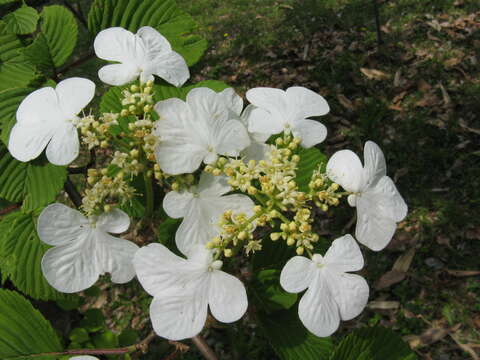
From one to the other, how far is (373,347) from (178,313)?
51cm

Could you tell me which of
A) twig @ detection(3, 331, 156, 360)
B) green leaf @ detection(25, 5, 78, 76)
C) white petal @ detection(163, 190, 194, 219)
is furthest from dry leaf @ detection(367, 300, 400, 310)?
green leaf @ detection(25, 5, 78, 76)

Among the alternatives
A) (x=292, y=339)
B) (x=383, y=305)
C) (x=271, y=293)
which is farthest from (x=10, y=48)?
(x=383, y=305)

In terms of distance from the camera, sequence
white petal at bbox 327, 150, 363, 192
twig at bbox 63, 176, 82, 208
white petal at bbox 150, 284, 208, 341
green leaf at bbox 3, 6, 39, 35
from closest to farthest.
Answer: white petal at bbox 150, 284, 208, 341 → white petal at bbox 327, 150, 363, 192 → green leaf at bbox 3, 6, 39, 35 → twig at bbox 63, 176, 82, 208

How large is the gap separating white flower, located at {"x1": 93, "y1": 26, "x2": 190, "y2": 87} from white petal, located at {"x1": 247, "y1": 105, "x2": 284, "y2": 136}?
Answer: 0.19 m

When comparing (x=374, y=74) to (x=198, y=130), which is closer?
(x=198, y=130)

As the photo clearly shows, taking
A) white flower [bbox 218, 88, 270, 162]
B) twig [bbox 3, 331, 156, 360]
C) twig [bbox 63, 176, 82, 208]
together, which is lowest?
twig [bbox 3, 331, 156, 360]

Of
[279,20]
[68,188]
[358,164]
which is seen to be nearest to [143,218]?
A: [68,188]

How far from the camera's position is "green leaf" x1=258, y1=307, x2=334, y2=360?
936mm

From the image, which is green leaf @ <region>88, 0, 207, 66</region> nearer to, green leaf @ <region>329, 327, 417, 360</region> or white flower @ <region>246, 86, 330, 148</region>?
white flower @ <region>246, 86, 330, 148</region>

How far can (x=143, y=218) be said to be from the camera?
41.7 inches

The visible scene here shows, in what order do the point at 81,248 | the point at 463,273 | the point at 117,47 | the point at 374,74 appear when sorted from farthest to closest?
the point at 374,74, the point at 463,273, the point at 117,47, the point at 81,248

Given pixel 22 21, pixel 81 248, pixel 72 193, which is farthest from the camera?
pixel 72 193

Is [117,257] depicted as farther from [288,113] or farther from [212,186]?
[288,113]

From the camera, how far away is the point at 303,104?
962mm
